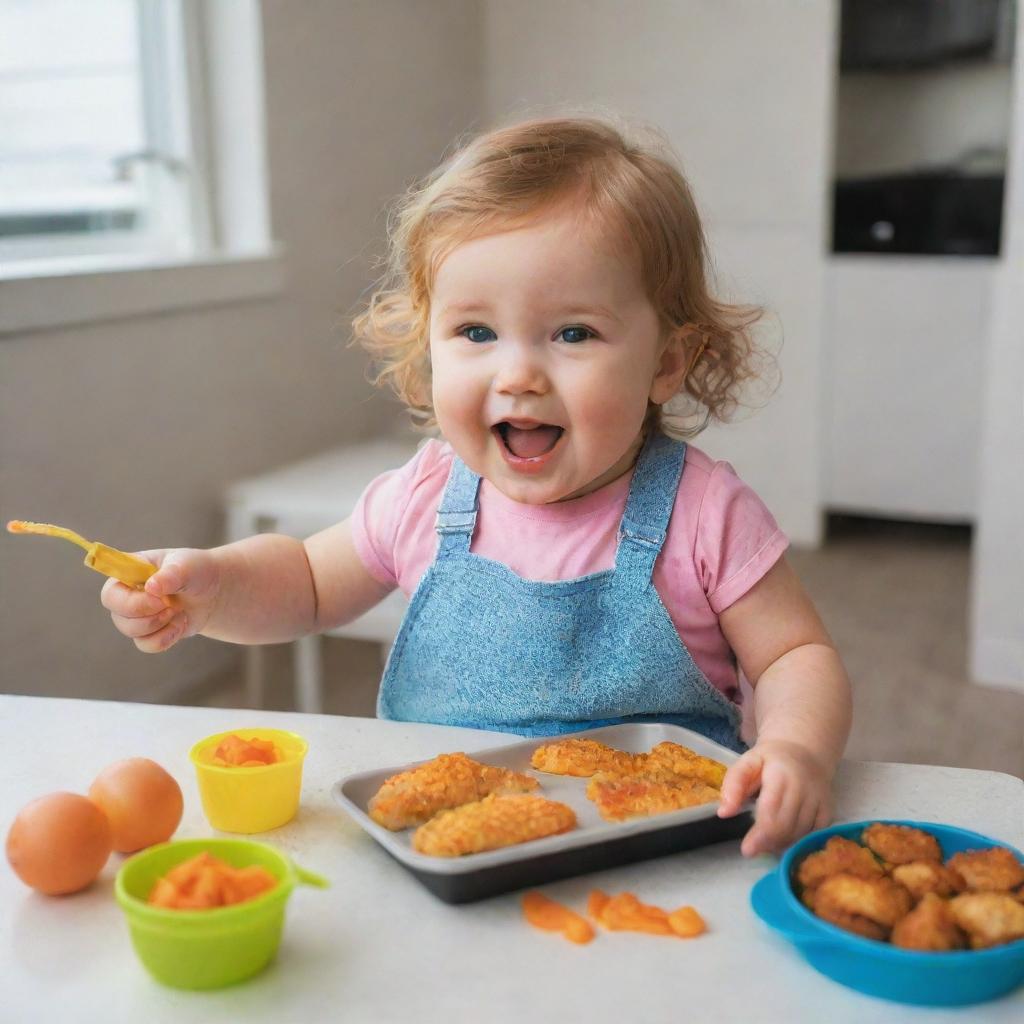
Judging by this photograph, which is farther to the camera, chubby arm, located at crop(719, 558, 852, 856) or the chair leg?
the chair leg

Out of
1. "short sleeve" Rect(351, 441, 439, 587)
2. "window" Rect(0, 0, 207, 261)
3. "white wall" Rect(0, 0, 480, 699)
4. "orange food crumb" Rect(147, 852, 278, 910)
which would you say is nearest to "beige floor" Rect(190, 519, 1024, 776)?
"white wall" Rect(0, 0, 480, 699)

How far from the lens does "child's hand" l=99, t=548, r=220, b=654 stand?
0.90 m

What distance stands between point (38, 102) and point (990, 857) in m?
2.19

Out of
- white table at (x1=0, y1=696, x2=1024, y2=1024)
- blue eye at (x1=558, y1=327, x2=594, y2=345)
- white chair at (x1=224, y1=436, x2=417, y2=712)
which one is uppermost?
blue eye at (x1=558, y1=327, x2=594, y2=345)

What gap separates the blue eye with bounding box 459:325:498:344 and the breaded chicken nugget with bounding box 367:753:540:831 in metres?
0.34

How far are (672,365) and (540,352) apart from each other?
7.5 inches

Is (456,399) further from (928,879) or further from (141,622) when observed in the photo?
(928,879)

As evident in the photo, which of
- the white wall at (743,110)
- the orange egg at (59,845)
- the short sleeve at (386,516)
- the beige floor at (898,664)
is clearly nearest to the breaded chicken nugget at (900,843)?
the orange egg at (59,845)

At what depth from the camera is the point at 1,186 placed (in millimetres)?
2250

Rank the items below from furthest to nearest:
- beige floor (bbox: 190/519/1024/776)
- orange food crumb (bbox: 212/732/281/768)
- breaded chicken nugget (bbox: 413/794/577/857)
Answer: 1. beige floor (bbox: 190/519/1024/776)
2. orange food crumb (bbox: 212/732/281/768)
3. breaded chicken nugget (bbox: 413/794/577/857)

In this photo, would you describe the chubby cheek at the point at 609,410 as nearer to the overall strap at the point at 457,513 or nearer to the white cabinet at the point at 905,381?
the overall strap at the point at 457,513

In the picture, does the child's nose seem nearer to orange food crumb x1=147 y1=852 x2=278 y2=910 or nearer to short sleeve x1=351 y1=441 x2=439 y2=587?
short sleeve x1=351 y1=441 x2=439 y2=587

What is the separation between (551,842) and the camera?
0.68 metres

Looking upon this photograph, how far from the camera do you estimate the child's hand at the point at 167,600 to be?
899 mm
